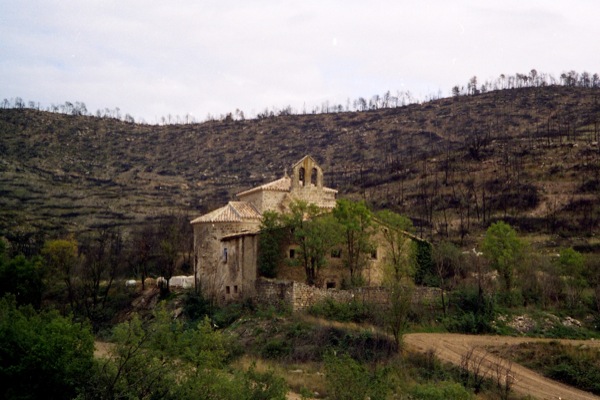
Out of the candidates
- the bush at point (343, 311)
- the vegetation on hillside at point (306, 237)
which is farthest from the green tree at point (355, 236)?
the bush at point (343, 311)

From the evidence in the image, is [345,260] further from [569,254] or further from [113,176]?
[113,176]

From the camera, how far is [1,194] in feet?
284

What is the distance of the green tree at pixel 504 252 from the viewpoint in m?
34.9

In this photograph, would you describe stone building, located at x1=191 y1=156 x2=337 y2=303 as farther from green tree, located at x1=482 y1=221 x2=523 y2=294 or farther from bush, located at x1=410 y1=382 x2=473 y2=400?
bush, located at x1=410 y1=382 x2=473 y2=400

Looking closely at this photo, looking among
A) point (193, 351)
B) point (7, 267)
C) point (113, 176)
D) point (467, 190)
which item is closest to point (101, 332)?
point (7, 267)

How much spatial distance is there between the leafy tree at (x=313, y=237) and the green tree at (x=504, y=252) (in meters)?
8.65

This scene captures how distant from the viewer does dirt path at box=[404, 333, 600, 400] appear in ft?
78.7

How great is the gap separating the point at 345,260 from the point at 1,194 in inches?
2585

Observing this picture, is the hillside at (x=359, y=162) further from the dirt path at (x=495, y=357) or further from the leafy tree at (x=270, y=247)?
the dirt path at (x=495, y=357)

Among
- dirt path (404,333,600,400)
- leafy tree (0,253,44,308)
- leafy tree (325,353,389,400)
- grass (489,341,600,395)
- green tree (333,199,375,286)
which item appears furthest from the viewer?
leafy tree (0,253,44,308)

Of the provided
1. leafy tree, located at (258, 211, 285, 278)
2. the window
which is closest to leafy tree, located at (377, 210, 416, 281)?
the window

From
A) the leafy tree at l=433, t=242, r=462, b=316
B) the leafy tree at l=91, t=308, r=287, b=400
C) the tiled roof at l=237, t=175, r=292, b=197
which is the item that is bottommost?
the leafy tree at l=91, t=308, r=287, b=400

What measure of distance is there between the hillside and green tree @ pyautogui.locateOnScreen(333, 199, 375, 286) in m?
22.7

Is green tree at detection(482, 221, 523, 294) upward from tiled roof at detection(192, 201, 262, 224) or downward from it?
downward
